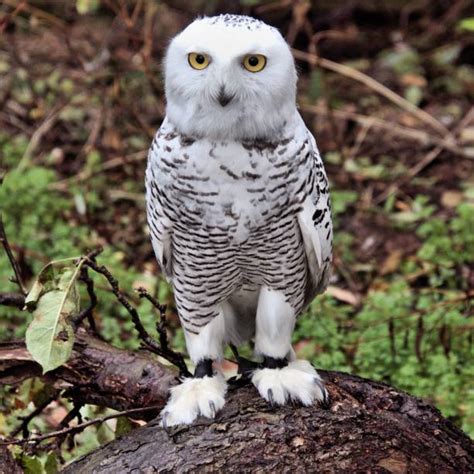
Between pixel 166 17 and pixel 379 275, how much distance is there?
3444 mm

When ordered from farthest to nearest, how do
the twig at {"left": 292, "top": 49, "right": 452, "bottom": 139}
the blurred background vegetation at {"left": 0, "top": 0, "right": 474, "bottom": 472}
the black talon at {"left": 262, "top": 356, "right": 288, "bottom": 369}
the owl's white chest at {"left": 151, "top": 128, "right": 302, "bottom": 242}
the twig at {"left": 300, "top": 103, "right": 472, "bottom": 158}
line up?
the twig at {"left": 300, "top": 103, "right": 472, "bottom": 158} → the twig at {"left": 292, "top": 49, "right": 452, "bottom": 139} → the blurred background vegetation at {"left": 0, "top": 0, "right": 474, "bottom": 472} → the black talon at {"left": 262, "top": 356, "right": 288, "bottom": 369} → the owl's white chest at {"left": 151, "top": 128, "right": 302, "bottom": 242}

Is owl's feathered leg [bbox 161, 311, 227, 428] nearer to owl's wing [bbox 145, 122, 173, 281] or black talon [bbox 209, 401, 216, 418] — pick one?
black talon [bbox 209, 401, 216, 418]

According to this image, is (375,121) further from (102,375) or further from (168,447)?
(168,447)

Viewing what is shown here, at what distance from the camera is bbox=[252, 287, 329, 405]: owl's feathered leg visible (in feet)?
9.68

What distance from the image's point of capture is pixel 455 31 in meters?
7.67

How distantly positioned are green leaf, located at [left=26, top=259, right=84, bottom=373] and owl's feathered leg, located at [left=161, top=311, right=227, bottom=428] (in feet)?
1.43

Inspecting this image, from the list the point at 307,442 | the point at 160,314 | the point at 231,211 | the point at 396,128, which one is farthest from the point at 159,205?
the point at 396,128

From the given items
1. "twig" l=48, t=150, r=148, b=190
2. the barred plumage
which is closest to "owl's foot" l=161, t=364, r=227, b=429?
the barred plumage

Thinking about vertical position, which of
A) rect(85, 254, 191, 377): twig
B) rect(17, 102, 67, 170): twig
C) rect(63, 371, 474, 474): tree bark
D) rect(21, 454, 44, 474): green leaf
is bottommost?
rect(21, 454, 44, 474): green leaf

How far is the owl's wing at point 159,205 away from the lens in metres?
2.82

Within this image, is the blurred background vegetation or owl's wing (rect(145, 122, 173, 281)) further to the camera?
the blurred background vegetation

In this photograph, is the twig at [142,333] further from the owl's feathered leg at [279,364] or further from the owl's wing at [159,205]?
the owl's feathered leg at [279,364]

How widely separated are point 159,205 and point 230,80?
557mm

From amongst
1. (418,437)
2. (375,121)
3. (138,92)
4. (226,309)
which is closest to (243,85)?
(226,309)
